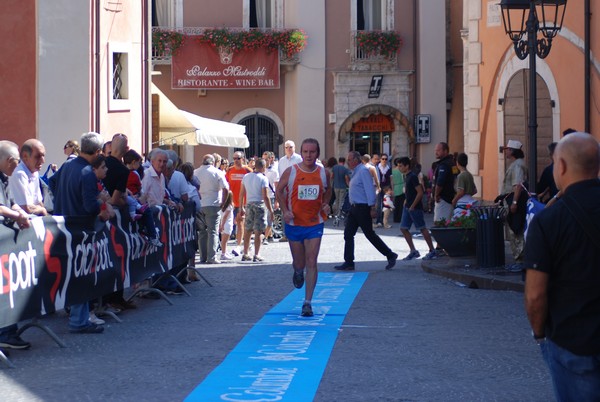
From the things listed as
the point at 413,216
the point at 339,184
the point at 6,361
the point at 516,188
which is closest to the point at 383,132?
the point at 339,184

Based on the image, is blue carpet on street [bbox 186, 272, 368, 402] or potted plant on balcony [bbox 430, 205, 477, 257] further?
potted plant on balcony [bbox 430, 205, 477, 257]

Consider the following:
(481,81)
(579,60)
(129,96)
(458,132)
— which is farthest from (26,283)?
(458,132)

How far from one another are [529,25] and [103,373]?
8.32 meters

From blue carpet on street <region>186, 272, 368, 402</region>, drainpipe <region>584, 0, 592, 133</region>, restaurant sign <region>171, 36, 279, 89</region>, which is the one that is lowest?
blue carpet on street <region>186, 272, 368, 402</region>

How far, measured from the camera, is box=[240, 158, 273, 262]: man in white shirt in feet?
64.9

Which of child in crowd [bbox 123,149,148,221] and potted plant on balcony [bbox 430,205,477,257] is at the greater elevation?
child in crowd [bbox 123,149,148,221]

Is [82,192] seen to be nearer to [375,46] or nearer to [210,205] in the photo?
[210,205]

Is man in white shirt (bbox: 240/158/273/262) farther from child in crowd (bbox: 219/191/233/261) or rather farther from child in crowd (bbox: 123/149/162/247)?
child in crowd (bbox: 123/149/162/247)

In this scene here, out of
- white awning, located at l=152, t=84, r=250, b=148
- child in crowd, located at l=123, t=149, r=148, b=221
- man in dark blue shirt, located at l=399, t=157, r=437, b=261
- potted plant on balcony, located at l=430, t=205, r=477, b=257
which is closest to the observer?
child in crowd, located at l=123, t=149, r=148, b=221

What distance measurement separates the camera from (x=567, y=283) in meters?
4.95

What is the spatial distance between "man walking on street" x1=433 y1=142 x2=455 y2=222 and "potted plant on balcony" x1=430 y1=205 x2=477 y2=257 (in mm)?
815

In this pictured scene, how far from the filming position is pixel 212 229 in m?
18.9

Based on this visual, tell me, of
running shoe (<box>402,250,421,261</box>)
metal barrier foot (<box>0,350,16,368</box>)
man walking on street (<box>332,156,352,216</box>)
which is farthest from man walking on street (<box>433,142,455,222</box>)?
man walking on street (<box>332,156,352,216</box>)

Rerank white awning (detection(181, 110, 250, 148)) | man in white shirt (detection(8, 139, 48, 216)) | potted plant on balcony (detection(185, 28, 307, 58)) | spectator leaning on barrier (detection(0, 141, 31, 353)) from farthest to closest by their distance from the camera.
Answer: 1. potted plant on balcony (detection(185, 28, 307, 58))
2. white awning (detection(181, 110, 250, 148))
3. man in white shirt (detection(8, 139, 48, 216))
4. spectator leaning on barrier (detection(0, 141, 31, 353))
